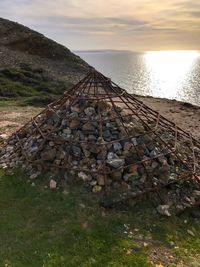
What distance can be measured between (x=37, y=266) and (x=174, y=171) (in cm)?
707

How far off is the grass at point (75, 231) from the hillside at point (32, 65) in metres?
24.9

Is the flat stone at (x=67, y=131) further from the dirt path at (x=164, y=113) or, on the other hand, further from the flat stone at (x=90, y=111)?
the dirt path at (x=164, y=113)

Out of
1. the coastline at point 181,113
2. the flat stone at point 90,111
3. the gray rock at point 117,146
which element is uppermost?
the flat stone at point 90,111

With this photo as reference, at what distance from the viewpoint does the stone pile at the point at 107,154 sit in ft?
50.5

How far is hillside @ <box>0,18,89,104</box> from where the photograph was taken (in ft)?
164

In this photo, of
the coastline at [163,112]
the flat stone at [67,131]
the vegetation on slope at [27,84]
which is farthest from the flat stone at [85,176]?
the vegetation on slope at [27,84]

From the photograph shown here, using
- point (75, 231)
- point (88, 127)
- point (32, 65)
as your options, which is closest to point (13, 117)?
point (88, 127)

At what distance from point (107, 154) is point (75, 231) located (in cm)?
360

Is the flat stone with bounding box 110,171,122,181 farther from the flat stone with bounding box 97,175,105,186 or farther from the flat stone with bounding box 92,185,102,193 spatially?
the flat stone with bounding box 92,185,102,193

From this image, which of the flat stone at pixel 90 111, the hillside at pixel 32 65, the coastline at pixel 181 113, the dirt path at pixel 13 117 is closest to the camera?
the flat stone at pixel 90 111

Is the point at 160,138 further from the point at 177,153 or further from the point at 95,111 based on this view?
the point at 95,111

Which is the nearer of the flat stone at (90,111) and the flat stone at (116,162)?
the flat stone at (116,162)

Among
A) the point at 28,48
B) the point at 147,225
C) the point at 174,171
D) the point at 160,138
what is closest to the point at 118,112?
the point at 160,138

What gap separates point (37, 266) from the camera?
12.1m
